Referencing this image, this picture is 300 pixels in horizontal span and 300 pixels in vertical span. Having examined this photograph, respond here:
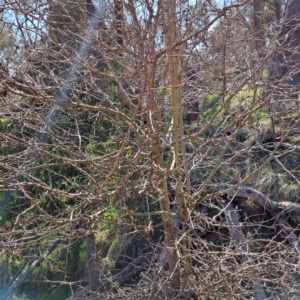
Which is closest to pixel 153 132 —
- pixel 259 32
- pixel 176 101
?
pixel 176 101

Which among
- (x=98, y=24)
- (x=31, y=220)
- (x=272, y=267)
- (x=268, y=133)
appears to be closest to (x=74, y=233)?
(x=31, y=220)

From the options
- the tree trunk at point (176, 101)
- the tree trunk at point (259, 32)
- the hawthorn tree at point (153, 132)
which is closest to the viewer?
the hawthorn tree at point (153, 132)

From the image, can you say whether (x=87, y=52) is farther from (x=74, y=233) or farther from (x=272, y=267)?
(x=272, y=267)

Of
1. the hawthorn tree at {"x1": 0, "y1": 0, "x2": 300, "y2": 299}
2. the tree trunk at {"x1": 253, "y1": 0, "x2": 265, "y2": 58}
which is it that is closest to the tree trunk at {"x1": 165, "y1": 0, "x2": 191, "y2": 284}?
the hawthorn tree at {"x1": 0, "y1": 0, "x2": 300, "y2": 299}

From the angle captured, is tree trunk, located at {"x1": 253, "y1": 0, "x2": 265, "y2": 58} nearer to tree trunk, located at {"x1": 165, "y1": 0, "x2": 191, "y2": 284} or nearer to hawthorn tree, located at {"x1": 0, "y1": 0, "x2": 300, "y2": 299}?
hawthorn tree, located at {"x1": 0, "y1": 0, "x2": 300, "y2": 299}

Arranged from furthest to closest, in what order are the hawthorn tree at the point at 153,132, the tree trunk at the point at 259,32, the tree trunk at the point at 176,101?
the tree trunk at the point at 259,32
the tree trunk at the point at 176,101
the hawthorn tree at the point at 153,132

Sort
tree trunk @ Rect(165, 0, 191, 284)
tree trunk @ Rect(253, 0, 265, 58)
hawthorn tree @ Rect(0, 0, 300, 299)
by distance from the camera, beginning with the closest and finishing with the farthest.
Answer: hawthorn tree @ Rect(0, 0, 300, 299) < tree trunk @ Rect(165, 0, 191, 284) < tree trunk @ Rect(253, 0, 265, 58)

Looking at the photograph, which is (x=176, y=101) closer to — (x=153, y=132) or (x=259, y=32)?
(x=259, y=32)

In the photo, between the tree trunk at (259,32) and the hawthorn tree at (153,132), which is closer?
the hawthorn tree at (153,132)

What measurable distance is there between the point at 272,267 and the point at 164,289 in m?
0.94

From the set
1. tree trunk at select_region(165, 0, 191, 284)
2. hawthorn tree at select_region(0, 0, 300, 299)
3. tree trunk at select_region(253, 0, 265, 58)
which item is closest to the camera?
hawthorn tree at select_region(0, 0, 300, 299)

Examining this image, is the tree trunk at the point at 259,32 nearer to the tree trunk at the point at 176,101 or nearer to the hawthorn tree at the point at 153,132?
the hawthorn tree at the point at 153,132

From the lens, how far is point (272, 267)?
13.2 ft

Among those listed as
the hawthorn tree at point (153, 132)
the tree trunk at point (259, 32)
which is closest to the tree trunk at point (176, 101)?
the hawthorn tree at point (153, 132)
